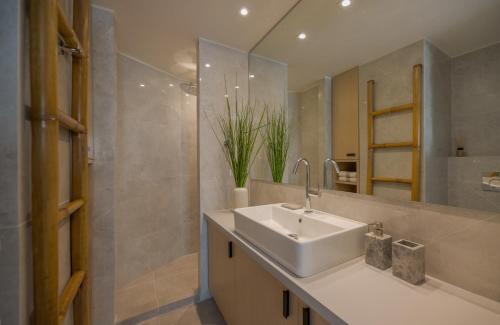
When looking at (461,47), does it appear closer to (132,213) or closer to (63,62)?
(63,62)

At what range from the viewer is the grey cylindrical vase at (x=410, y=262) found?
0.73 meters

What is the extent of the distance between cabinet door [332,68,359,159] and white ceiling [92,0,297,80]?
0.68 metres

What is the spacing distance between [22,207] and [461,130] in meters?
1.42

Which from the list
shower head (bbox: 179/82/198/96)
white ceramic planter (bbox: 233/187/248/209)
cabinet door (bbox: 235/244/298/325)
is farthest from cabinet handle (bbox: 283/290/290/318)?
shower head (bbox: 179/82/198/96)

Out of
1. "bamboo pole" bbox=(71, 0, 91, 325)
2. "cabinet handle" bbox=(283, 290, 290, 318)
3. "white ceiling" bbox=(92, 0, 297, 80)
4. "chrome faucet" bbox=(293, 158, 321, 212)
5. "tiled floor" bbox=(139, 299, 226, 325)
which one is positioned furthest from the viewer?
"tiled floor" bbox=(139, 299, 226, 325)

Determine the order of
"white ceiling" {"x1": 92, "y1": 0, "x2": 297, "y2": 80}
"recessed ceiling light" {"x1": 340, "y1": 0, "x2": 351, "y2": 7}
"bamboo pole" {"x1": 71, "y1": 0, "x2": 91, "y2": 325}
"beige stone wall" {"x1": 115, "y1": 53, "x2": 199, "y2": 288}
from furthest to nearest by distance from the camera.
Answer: "beige stone wall" {"x1": 115, "y1": 53, "x2": 199, "y2": 288}, "white ceiling" {"x1": 92, "y1": 0, "x2": 297, "y2": 80}, "recessed ceiling light" {"x1": 340, "y1": 0, "x2": 351, "y2": 7}, "bamboo pole" {"x1": 71, "y1": 0, "x2": 91, "y2": 325}

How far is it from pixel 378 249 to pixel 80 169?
1.38 meters

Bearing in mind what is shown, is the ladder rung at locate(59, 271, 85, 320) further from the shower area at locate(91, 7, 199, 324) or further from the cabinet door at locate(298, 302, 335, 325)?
the cabinet door at locate(298, 302, 335, 325)

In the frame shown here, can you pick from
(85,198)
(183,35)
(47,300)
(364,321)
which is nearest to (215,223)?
(85,198)

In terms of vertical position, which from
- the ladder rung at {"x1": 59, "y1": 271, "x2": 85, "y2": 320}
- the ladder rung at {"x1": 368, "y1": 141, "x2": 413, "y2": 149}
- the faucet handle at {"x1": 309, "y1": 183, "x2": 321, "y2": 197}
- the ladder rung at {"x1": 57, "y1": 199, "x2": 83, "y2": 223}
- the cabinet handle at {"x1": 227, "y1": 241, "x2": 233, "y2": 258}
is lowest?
the cabinet handle at {"x1": 227, "y1": 241, "x2": 233, "y2": 258}

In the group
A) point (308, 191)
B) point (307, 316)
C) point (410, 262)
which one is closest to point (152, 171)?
point (308, 191)

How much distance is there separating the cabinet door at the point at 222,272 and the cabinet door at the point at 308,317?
623 millimetres

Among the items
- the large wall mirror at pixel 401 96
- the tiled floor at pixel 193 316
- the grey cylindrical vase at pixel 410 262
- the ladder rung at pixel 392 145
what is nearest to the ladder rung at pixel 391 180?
the large wall mirror at pixel 401 96

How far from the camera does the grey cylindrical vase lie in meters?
0.73
